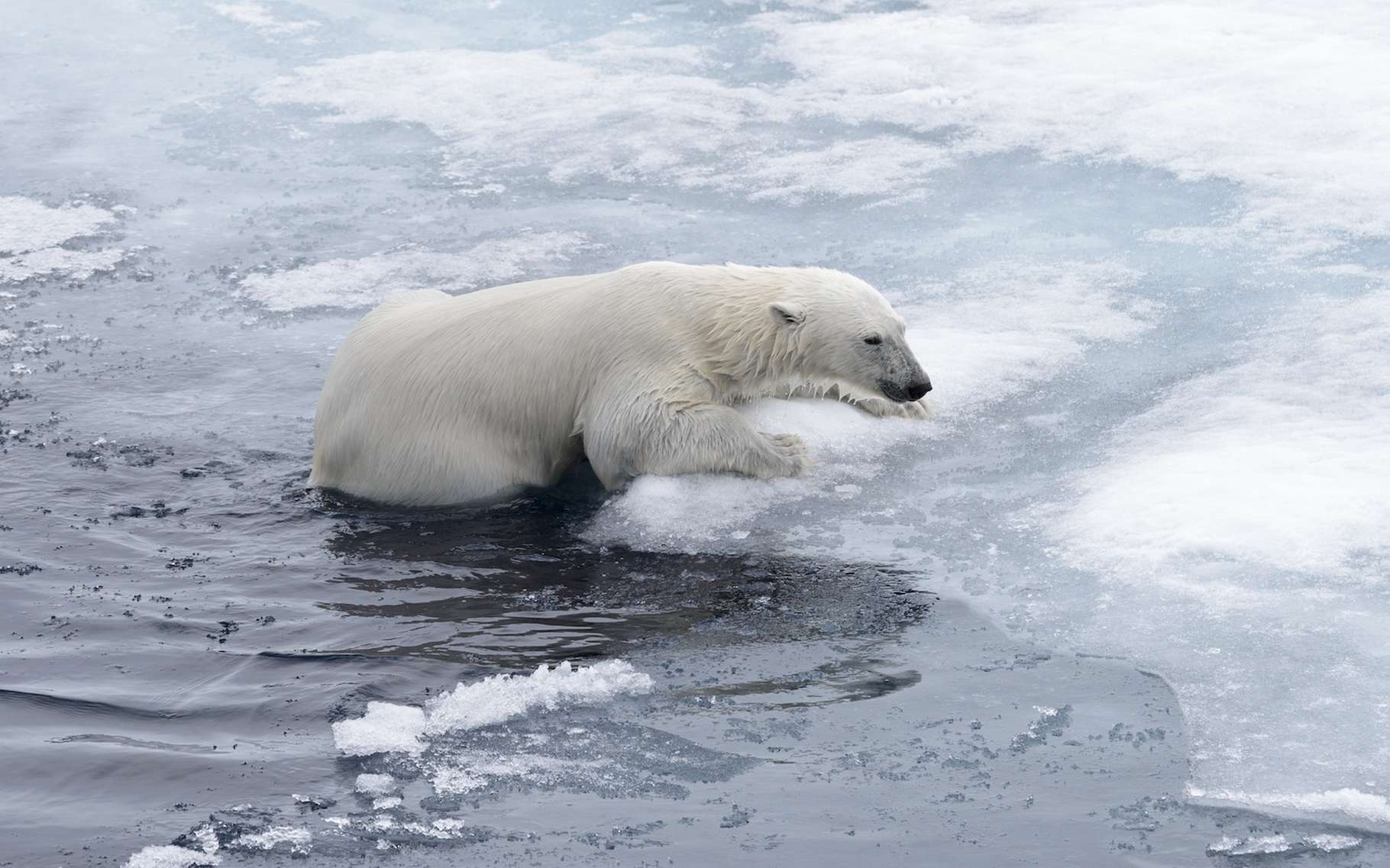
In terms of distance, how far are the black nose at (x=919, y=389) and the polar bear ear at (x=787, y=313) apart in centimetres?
46

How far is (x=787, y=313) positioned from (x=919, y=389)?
54cm

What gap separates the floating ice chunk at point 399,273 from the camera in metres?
7.05

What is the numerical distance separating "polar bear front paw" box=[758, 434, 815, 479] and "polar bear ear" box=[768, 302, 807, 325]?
408mm

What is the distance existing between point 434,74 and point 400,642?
6452 millimetres

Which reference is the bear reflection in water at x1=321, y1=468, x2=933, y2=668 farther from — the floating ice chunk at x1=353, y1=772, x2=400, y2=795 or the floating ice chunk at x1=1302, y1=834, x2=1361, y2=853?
the floating ice chunk at x1=1302, y1=834, x2=1361, y2=853

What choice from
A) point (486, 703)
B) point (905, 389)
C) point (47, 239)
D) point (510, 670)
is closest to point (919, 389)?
point (905, 389)

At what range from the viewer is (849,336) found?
17.4 ft

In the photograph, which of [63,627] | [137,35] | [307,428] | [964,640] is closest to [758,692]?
[964,640]

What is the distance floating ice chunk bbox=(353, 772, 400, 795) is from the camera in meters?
3.50

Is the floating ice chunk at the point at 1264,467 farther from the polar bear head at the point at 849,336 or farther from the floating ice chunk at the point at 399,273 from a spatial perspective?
the floating ice chunk at the point at 399,273

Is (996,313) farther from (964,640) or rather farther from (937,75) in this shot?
(937,75)

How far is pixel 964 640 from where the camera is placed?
4.19m

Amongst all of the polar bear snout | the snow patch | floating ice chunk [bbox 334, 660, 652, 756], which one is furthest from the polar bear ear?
the snow patch

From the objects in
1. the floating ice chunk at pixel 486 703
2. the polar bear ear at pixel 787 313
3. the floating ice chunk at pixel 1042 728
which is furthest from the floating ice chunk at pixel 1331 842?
the polar bear ear at pixel 787 313
